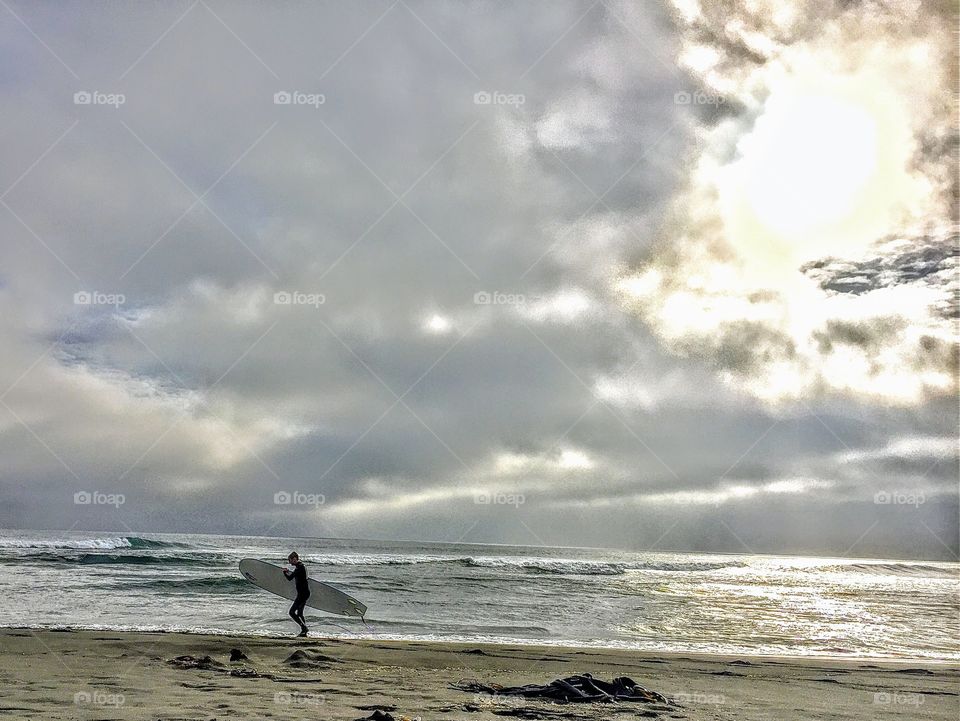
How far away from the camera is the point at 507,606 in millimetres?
16172

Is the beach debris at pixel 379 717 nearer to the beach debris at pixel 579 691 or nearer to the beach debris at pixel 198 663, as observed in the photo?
the beach debris at pixel 579 691

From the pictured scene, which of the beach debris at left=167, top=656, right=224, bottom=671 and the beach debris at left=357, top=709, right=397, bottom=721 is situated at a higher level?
the beach debris at left=357, top=709, right=397, bottom=721

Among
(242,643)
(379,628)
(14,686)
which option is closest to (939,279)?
(379,628)

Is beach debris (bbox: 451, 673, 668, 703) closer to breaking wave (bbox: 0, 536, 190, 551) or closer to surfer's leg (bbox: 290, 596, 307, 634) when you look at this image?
surfer's leg (bbox: 290, 596, 307, 634)

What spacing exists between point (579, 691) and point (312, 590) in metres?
6.98

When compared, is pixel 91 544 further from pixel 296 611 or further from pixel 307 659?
pixel 307 659

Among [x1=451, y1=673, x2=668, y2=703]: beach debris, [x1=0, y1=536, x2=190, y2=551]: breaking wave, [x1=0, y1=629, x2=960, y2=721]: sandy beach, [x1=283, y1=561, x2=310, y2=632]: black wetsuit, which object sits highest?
[x1=283, y1=561, x2=310, y2=632]: black wetsuit

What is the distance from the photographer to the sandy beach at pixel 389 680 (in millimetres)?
6691

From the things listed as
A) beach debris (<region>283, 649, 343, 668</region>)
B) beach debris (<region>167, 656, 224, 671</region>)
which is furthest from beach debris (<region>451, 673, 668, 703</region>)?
beach debris (<region>167, 656, 224, 671</region>)

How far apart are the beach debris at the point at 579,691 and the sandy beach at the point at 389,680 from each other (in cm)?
17

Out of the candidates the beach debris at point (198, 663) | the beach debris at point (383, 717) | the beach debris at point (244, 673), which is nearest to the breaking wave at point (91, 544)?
the beach debris at point (198, 663)

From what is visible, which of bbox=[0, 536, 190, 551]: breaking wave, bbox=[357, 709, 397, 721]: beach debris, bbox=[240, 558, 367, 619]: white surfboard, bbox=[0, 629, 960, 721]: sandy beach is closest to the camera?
bbox=[357, 709, 397, 721]: beach debris

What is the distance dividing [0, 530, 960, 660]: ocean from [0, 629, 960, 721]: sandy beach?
121 cm

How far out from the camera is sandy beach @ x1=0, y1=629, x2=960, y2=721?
669cm
